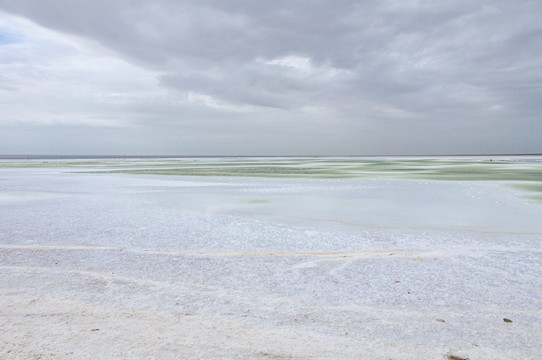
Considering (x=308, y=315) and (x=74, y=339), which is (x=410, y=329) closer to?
(x=308, y=315)

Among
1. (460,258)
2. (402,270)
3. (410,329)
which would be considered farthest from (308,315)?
(460,258)

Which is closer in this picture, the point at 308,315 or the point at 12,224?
the point at 308,315

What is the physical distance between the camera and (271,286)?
4.52 metres

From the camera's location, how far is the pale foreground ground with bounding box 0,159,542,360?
3148 mm

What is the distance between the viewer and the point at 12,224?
8.23 m

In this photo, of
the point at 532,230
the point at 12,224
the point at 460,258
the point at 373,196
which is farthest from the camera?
the point at 373,196

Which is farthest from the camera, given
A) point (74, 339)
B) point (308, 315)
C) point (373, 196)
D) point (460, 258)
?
point (373, 196)

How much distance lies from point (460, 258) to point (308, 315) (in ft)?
10.6

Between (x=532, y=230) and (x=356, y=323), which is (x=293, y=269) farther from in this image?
(x=532, y=230)

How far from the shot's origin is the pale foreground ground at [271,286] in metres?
3.15

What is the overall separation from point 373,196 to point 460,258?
759 centimetres

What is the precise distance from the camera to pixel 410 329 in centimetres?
342

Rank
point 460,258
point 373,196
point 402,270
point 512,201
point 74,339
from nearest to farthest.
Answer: point 74,339 < point 402,270 < point 460,258 < point 512,201 < point 373,196

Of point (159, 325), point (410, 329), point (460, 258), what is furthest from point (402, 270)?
point (159, 325)
